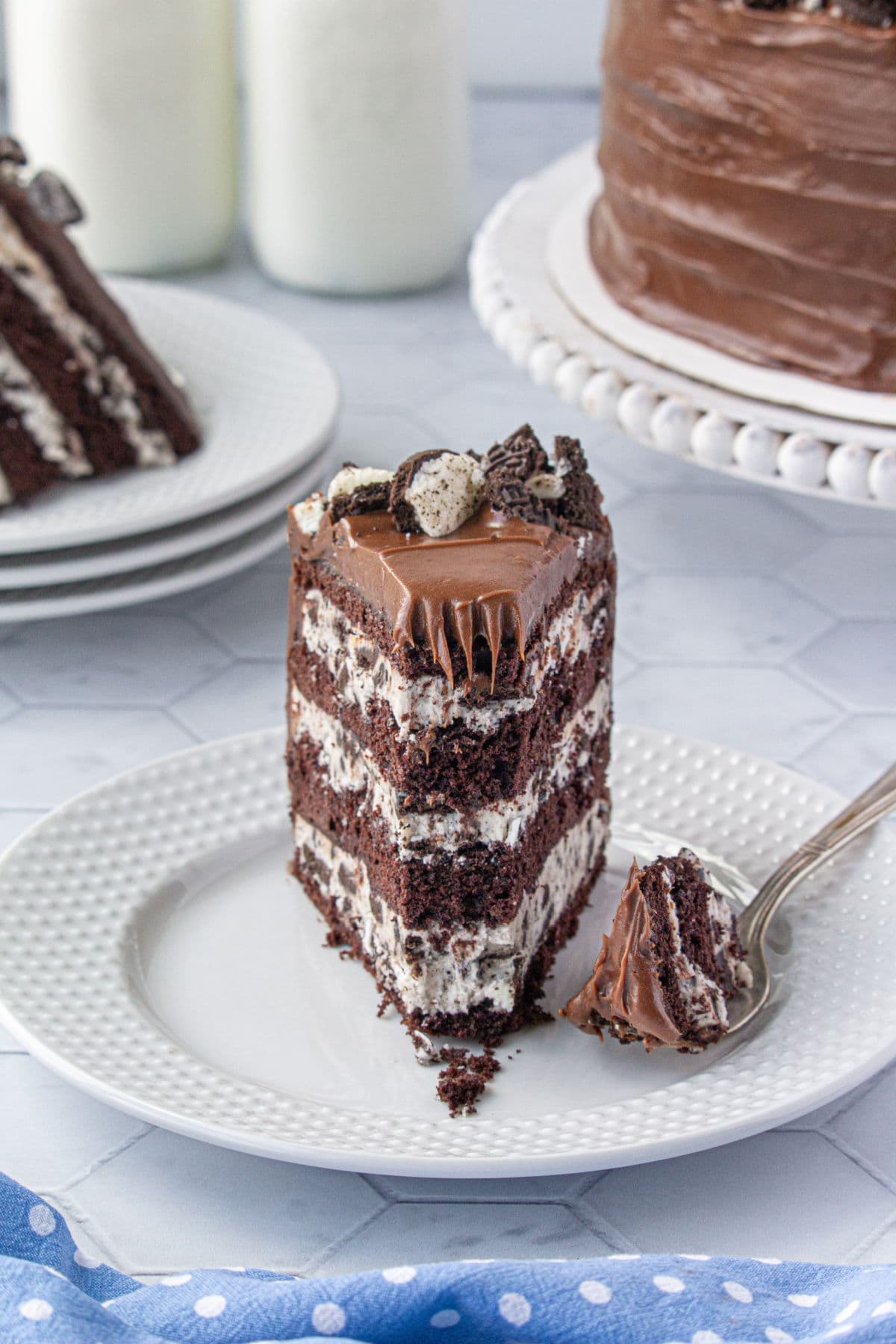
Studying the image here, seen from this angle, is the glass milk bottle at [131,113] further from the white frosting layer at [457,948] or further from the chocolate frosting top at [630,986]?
the chocolate frosting top at [630,986]

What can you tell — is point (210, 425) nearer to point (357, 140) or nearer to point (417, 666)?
point (357, 140)

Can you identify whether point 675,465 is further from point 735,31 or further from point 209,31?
point 209,31

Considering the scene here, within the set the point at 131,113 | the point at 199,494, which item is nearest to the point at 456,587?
the point at 199,494

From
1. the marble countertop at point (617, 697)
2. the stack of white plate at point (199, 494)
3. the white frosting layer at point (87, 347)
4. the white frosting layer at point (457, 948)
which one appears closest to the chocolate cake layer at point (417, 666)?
the white frosting layer at point (457, 948)

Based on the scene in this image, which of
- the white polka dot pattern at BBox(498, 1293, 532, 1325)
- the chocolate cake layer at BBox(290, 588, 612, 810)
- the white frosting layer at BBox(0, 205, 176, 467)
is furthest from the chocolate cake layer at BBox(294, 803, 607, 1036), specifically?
the white frosting layer at BBox(0, 205, 176, 467)

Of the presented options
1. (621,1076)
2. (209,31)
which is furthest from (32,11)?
(621,1076)

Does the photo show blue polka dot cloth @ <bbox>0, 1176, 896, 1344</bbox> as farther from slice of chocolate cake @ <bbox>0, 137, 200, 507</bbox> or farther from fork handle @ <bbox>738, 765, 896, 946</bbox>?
slice of chocolate cake @ <bbox>0, 137, 200, 507</bbox>
